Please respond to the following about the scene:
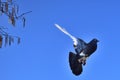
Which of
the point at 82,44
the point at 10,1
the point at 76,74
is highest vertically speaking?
the point at 10,1

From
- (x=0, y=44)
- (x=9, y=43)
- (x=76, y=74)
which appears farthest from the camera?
(x=76, y=74)

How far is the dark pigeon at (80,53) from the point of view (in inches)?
719

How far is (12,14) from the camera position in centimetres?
1648

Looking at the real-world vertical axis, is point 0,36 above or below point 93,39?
below

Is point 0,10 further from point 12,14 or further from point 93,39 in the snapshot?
point 93,39

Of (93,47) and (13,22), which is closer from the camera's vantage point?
(13,22)

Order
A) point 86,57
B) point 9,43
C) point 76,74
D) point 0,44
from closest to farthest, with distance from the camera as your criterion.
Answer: point 0,44 < point 9,43 < point 86,57 < point 76,74

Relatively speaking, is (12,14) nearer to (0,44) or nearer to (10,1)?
(10,1)

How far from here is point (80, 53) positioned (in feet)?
60.0

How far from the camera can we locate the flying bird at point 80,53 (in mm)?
18130

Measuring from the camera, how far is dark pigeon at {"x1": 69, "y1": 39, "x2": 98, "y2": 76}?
59.9 ft

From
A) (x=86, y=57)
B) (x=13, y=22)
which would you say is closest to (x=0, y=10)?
(x=13, y=22)

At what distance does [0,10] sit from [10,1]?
1.11 m

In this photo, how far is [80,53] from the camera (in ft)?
60.0
